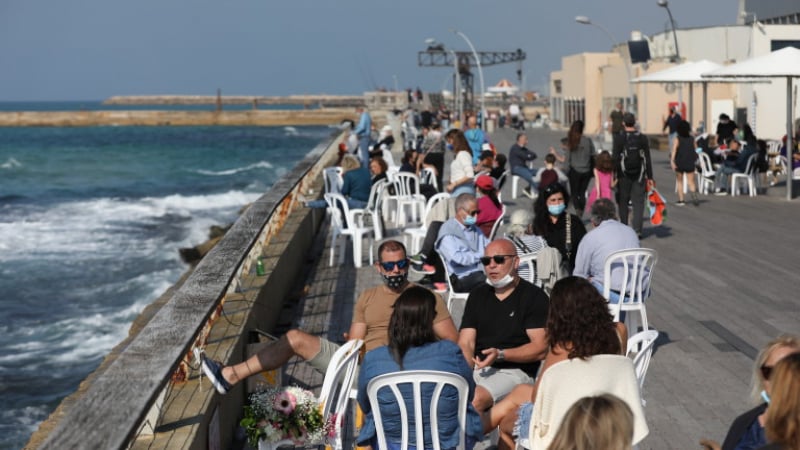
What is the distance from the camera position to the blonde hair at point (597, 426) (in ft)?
11.2

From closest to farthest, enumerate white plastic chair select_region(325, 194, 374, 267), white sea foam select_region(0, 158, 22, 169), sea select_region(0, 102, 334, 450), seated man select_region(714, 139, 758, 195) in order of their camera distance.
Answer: white plastic chair select_region(325, 194, 374, 267), sea select_region(0, 102, 334, 450), seated man select_region(714, 139, 758, 195), white sea foam select_region(0, 158, 22, 169)

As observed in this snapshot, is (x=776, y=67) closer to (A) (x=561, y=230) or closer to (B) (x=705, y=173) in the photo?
(B) (x=705, y=173)

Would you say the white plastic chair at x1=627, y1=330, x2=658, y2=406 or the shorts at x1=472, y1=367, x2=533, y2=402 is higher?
the white plastic chair at x1=627, y1=330, x2=658, y2=406

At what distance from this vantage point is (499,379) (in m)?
6.50

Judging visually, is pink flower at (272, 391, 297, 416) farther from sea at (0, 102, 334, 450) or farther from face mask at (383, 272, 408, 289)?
sea at (0, 102, 334, 450)

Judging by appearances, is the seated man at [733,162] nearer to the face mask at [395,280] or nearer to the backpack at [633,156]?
the backpack at [633,156]

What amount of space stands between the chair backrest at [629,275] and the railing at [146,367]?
2.77 metres

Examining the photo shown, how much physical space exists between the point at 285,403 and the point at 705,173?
55.7 ft

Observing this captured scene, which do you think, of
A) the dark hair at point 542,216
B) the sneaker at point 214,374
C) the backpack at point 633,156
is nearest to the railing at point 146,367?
the sneaker at point 214,374

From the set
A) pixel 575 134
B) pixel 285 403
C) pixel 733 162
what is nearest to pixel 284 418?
pixel 285 403

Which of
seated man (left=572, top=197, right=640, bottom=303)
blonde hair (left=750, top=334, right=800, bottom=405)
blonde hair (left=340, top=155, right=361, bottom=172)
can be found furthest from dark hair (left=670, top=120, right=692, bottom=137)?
blonde hair (left=750, top=334, right=800, bottom=405)

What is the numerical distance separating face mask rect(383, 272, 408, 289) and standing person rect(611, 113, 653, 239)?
8.18 meters

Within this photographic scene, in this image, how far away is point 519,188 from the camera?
23141 millimetres

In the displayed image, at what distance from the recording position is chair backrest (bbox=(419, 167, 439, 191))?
1783 centimetres
